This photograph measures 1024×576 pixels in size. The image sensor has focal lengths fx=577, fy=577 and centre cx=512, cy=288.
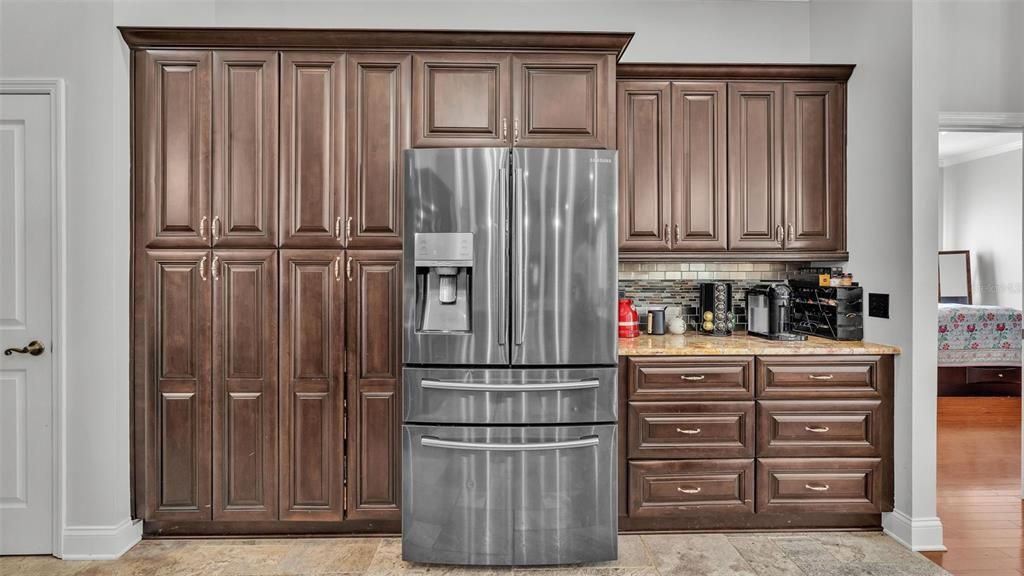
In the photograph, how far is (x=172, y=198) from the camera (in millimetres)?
2762

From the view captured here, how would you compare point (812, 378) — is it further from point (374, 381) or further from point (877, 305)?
point (374, 381)

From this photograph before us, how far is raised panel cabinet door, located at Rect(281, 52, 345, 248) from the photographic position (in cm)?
277

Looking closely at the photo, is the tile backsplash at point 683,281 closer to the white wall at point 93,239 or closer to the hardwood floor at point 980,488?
the hardwood floor at point 980,488

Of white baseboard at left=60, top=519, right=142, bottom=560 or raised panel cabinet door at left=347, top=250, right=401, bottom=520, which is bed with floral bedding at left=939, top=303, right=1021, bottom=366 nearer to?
raised panel cabinet door at left=347, top=250, right=401, bottom=520

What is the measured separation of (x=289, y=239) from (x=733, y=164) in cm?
239

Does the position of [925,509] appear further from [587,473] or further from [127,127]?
[127,127]

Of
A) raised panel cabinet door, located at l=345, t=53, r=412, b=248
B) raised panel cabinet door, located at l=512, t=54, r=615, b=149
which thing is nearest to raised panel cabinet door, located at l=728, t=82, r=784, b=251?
raised panel cabinet door, located at l=512, t=54, r=615, b=149

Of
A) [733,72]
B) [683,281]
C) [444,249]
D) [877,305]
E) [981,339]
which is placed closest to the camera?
[444,249]

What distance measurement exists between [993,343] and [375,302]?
5.68 meters

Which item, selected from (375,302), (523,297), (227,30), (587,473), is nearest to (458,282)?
(523,297)

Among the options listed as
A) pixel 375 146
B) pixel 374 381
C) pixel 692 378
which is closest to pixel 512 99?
pixel 375 146

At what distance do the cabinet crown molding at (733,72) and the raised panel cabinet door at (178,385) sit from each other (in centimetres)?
242

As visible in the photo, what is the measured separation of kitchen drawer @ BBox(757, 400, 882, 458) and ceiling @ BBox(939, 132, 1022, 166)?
3.98 metres

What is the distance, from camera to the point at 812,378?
2840 millimetres
